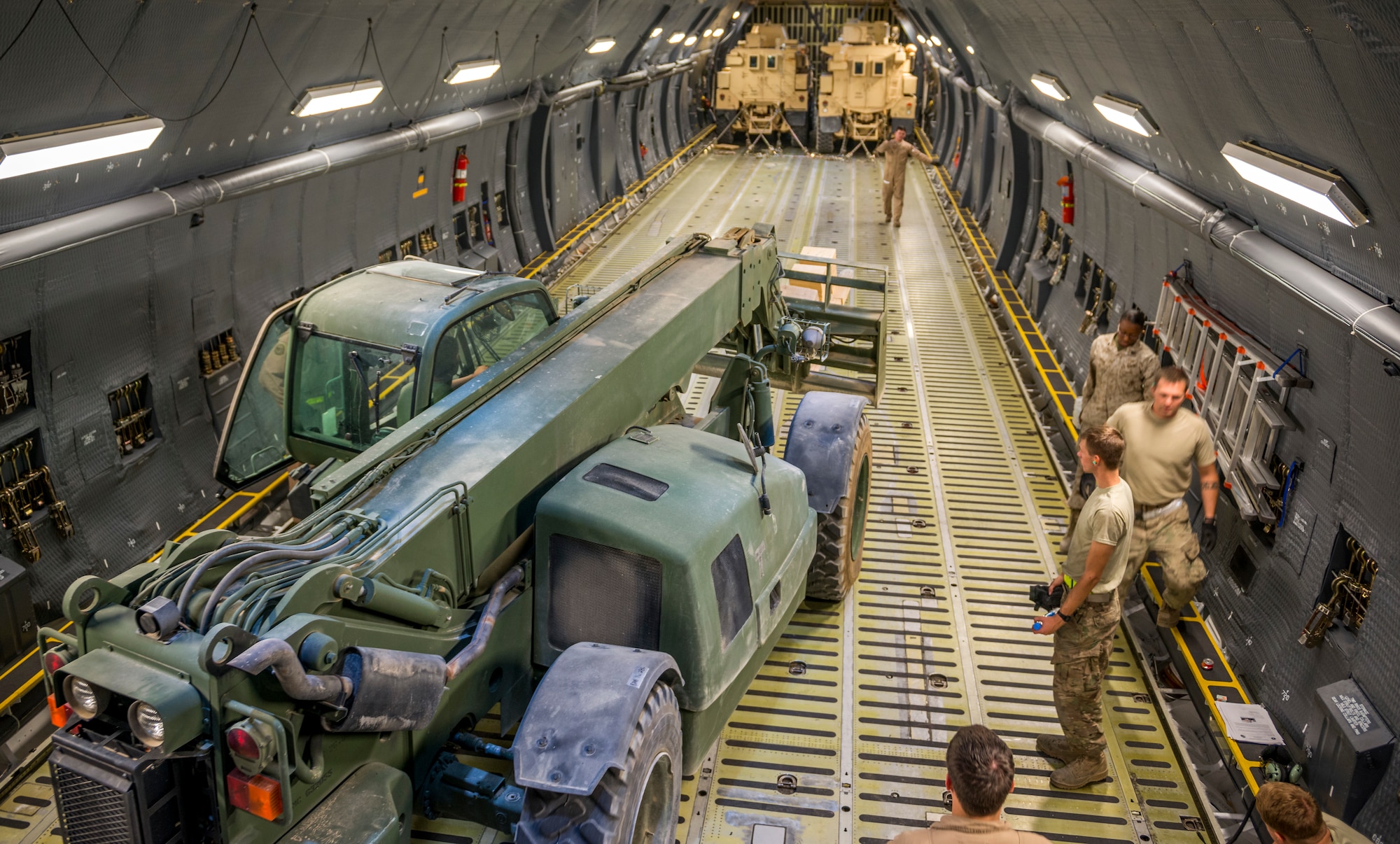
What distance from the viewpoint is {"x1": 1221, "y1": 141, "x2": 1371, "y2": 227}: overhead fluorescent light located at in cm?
466

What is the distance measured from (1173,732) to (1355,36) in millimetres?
3682

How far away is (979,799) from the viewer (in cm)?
325

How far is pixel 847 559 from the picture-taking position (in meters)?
6.90

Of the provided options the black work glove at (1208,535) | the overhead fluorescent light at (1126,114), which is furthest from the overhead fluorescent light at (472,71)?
the black work glove at (1208,535)

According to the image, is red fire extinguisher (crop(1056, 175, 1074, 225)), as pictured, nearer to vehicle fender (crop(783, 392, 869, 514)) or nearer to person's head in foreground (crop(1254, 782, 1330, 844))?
vehicle fender (crop(783, 392, 869, 514))

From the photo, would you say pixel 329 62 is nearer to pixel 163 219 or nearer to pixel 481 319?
pixel 163 219

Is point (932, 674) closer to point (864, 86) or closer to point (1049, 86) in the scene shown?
point (1049, 86)

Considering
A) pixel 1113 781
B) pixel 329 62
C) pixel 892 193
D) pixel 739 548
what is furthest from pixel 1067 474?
pixel 892 193

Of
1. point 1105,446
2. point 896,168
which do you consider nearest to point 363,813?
point 1105,446

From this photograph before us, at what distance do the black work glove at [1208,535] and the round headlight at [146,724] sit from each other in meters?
5.47

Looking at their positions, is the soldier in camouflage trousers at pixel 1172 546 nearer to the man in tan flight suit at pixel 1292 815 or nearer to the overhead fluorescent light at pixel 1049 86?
the man in tan flight suit at pixel 1292 815

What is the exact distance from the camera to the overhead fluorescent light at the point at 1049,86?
10172 mm

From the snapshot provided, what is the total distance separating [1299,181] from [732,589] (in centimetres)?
332

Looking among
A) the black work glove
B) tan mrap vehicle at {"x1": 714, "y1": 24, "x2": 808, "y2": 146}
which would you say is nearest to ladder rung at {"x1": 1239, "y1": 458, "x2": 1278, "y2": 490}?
the black work glove
